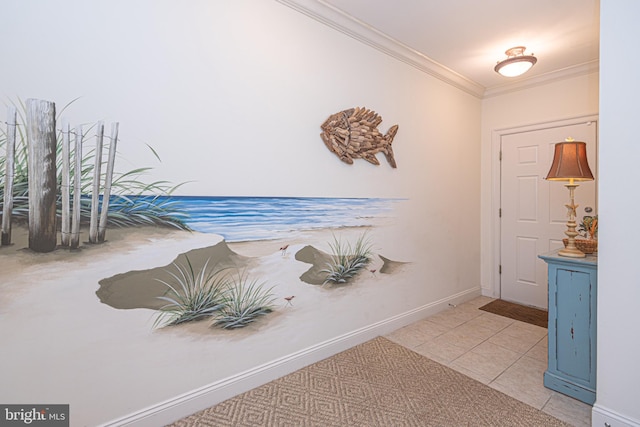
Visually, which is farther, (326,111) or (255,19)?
(326,111)

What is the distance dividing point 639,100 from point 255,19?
83.9 inches

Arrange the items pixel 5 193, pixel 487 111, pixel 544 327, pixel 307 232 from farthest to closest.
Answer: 1. pixel 487 111
2. pixel 544 327
3. pixel 307 232
4. pixel 5 193

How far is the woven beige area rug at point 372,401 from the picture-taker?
70.8 inches

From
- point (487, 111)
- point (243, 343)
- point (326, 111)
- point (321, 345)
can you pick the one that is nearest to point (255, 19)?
point (326, 111)

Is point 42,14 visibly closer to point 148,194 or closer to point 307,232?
point 148,194

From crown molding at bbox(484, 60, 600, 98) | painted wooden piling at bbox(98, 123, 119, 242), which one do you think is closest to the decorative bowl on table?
crown molding at bbox(484, 60, 600, 98)

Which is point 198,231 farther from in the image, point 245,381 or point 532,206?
point 532,206

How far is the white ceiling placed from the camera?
2.34m

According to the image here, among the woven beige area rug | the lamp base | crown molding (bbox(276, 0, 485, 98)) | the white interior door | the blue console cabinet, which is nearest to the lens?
the woven beige area rug

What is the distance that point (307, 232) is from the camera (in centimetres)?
235

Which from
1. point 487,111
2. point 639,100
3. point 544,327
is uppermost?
point 487,111

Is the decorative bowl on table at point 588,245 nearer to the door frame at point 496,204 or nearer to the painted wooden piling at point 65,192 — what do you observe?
the door frame at point 496,204

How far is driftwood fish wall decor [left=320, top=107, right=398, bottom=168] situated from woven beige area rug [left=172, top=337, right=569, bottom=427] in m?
1.59

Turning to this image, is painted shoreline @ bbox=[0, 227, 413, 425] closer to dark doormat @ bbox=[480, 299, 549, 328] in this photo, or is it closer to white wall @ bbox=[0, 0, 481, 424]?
white wall @ bbox=[0, 0, 481, 424]
